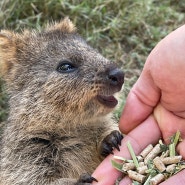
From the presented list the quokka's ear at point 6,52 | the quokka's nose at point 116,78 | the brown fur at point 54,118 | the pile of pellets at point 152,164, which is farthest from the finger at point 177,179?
the quokka's ear at point 6,52

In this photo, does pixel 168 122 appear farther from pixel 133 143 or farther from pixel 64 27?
pixel 64 27

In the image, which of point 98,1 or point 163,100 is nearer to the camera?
point 163,100

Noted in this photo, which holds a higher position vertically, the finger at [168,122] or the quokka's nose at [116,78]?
the quokka's nose at [116,78]

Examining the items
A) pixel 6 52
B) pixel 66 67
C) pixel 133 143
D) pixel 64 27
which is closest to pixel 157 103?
pixel 133 143

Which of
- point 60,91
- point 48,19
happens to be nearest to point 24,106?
point 60,91

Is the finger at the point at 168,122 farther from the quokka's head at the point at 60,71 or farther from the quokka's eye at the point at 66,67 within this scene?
the quokka's eye at the point at 66,67

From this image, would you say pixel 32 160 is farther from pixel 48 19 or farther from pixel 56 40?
pixel 48 19

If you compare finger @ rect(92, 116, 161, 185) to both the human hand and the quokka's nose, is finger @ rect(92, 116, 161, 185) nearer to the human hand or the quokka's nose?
the human hand
